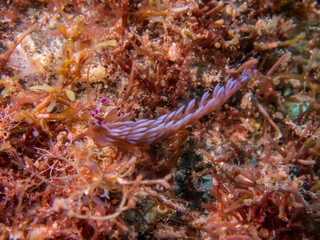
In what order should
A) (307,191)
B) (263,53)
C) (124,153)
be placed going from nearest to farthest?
(124,153), (307,191), (263,53)

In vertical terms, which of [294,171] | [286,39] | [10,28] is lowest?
[294,171]

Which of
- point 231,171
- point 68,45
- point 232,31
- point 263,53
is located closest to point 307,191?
point 231,171

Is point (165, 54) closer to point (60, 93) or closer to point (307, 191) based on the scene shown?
point (60, 93)

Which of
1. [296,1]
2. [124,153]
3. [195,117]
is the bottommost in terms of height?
[124,153]

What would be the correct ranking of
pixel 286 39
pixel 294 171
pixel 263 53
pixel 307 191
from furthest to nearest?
pixel 286 39 < pixel 263 53 < pixel 294 171 < pixel 307 191

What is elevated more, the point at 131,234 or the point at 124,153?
the point at 124,153

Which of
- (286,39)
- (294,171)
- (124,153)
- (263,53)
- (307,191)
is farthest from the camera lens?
(286,39)

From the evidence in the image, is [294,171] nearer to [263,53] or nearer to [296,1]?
[263,53]

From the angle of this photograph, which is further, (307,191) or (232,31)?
(232,31)

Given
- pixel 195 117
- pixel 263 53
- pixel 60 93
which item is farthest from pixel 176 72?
pixel 263 53
